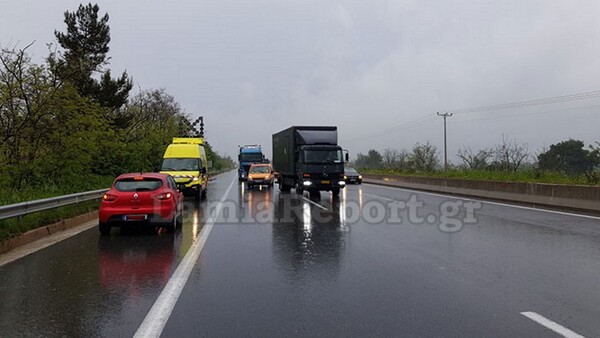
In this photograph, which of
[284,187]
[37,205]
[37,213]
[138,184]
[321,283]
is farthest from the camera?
[284,187]

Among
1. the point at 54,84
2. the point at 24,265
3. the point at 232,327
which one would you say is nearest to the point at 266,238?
the point at 24,265

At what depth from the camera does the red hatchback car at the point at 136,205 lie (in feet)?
36.1

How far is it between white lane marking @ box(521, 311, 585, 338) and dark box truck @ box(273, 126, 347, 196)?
17.8m

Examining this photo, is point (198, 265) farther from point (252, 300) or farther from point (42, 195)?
point (42, 195)

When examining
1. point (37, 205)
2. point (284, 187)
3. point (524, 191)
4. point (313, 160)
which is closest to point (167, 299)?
point (37, 205)

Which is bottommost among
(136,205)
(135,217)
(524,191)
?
(135,217)

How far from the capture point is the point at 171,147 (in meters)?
25.0

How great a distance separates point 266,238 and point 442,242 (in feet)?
12.5

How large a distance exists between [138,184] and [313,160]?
12.6 meters

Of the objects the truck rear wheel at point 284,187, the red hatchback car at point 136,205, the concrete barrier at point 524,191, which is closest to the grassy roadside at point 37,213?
the red hatchback car at point 136,205

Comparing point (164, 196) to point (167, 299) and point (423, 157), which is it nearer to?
point (167, 299)

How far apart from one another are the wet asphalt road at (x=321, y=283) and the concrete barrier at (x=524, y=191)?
4.43 meters

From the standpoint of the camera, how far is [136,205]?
11086mm

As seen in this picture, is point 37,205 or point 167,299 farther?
point 37,205
